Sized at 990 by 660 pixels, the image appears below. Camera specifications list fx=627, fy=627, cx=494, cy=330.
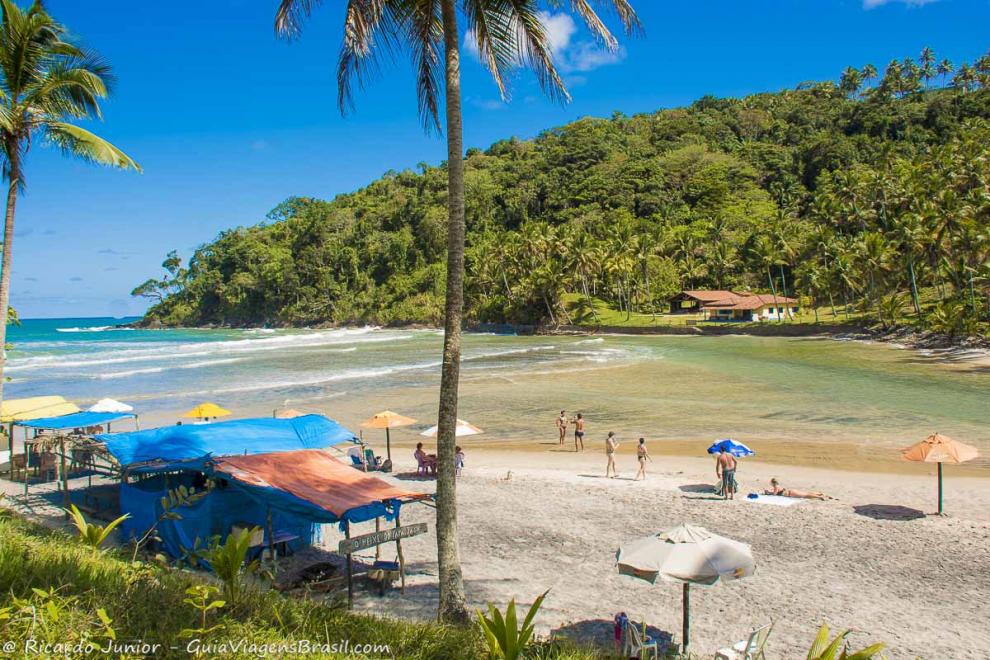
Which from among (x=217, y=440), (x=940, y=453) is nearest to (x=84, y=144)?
(x=217, y=440)

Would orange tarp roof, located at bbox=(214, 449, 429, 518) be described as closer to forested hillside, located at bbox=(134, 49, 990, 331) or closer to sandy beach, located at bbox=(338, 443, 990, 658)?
sandy beach, located at bbox=(338, 443, 990, 658)

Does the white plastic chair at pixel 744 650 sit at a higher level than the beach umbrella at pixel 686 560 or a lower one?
lower

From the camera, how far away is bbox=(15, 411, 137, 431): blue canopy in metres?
13.5

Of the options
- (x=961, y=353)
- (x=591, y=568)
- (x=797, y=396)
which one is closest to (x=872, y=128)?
(x=961, y=353)

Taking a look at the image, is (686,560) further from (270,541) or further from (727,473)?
(727,473)

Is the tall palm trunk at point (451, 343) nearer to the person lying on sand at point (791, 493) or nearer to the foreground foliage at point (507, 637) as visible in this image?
the foreground foliage at point (507, 637)

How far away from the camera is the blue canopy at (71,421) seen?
44.3 ft

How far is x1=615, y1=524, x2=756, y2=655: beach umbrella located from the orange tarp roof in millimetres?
3029

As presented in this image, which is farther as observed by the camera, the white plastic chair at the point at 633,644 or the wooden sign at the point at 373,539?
the wooden sign at the point at 373,539

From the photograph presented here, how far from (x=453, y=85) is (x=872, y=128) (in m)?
132

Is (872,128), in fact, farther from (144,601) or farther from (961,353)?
(144,601)

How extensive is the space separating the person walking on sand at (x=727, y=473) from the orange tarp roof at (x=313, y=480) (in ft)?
24.1

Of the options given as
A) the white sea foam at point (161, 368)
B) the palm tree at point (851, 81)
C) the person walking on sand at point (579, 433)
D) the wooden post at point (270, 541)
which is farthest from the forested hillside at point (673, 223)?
the wooden post at point (270, 541)

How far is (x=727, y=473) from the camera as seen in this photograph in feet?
43.5
